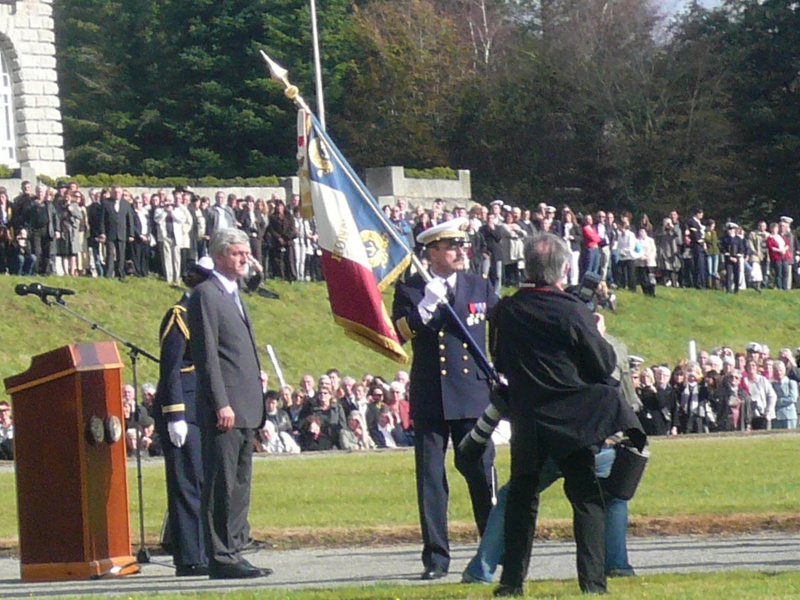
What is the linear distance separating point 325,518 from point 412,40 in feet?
174

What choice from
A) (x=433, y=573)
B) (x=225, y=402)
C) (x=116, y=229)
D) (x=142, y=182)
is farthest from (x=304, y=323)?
(x=433, y=573)

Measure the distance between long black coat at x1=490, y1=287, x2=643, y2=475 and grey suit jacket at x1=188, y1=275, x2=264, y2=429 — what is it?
7.91 ft

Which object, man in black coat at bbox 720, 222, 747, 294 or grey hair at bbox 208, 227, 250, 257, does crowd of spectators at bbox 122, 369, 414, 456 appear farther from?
man in black coat at bbox 720, 222, 747, 294

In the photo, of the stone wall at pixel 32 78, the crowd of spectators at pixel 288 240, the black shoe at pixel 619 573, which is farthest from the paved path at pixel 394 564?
the stone wall at pixel 32 78

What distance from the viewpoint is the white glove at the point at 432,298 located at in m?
11.4

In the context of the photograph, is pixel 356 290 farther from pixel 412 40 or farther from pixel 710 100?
pixel 412 40

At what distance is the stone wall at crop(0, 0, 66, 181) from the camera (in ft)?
164

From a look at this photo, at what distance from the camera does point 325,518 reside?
1498cm

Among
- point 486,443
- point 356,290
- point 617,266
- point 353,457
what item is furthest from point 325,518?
point 617,266

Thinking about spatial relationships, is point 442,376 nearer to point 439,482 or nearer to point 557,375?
point 439,482

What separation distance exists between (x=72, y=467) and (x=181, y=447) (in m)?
0.74

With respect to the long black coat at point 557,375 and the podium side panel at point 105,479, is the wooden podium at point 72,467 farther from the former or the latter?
the long black coat at point 557,375

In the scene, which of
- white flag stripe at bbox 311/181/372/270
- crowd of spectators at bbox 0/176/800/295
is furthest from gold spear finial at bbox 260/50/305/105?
crowd of spectators at bbox 0/176/800/295

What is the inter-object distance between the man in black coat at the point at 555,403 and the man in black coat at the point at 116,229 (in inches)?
944
